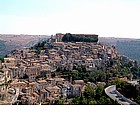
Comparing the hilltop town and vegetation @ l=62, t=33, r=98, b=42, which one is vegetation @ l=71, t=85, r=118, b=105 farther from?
vegetation @ l=62, t=33, r=98, b=42

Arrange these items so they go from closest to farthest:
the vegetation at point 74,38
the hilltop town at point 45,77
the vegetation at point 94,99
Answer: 1. the vegetation at point 94,99
2. the hilltop town at point 45,77
3. the vegetation at point 74,38

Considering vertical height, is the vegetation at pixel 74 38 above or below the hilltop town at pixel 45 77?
above

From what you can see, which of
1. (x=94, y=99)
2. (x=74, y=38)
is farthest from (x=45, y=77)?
(x=74, y=38)

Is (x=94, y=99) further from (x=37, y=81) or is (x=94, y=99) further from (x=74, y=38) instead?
(x=74, y=38)

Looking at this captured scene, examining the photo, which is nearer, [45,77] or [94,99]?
[94,99]

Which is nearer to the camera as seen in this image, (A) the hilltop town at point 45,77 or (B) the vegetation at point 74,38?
(A) the hilltop town at point 45,77

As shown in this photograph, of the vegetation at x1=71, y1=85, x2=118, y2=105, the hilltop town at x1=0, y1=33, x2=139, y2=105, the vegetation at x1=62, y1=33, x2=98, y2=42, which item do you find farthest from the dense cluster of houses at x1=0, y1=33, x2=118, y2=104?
the vegetation at x1=62, y1=33, x2=98, y2=42

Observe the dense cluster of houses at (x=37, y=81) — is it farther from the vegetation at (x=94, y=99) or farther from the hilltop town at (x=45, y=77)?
the vegetation at (x=94, y=99)

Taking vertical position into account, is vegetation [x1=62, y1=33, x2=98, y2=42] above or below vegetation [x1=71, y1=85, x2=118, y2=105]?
above

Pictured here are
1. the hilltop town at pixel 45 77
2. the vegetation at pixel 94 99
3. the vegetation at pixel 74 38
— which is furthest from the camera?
the vegetation at pixel 74 38

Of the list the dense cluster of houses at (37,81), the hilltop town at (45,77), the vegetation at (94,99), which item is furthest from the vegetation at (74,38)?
the vegetation at (94,99)

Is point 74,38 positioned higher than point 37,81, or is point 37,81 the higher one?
point 74,38
